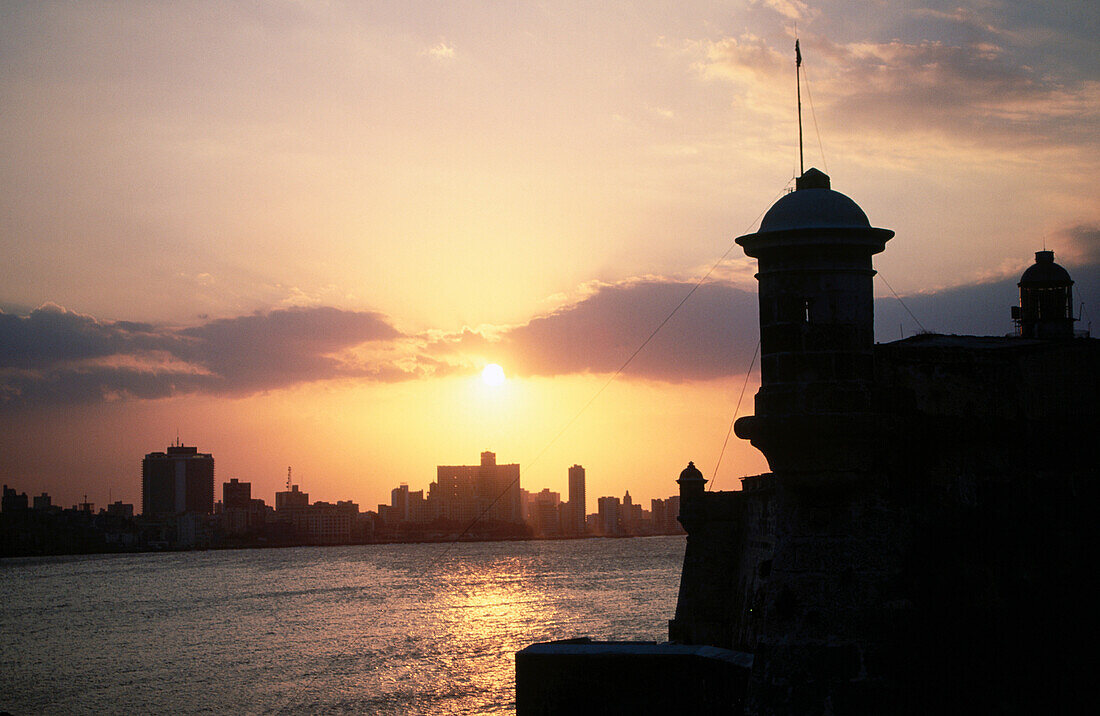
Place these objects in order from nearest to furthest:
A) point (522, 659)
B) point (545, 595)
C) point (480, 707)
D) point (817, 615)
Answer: point (817, 615) < point (522, 659) < point (480, 707) < point (545, 595)

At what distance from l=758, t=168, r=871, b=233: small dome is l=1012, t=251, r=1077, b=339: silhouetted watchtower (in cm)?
2137

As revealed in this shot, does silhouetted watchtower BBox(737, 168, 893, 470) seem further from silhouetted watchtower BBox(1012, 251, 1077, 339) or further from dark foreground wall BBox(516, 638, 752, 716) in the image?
silhouetted watchtower BBox(1012, 251, 1077, 339)

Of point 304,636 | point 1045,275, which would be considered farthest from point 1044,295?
point 304,636

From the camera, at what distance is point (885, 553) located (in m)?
11.0

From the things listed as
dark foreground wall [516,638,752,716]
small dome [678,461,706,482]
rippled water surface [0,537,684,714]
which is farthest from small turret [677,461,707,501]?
rippled water surface [0,537,684,714]

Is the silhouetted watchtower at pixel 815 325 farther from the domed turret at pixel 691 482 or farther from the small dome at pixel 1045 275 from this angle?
the small dome at pixel 1045 275

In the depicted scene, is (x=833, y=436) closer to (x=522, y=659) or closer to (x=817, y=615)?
(x=817, y=615)

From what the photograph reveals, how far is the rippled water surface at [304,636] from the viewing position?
149 ft

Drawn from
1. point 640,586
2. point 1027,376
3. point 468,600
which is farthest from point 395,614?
point 1027,376

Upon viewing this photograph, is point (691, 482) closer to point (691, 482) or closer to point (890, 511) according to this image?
point (691, 482)

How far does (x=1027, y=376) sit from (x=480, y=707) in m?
31.6

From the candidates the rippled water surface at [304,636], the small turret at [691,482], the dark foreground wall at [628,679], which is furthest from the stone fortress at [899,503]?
the rippled water surface at [304,636]

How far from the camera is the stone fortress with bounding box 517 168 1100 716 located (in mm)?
10805

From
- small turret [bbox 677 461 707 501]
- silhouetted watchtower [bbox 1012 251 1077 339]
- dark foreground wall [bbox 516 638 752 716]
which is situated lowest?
A: dark foreground wall [bbox 516 638 752 716]
